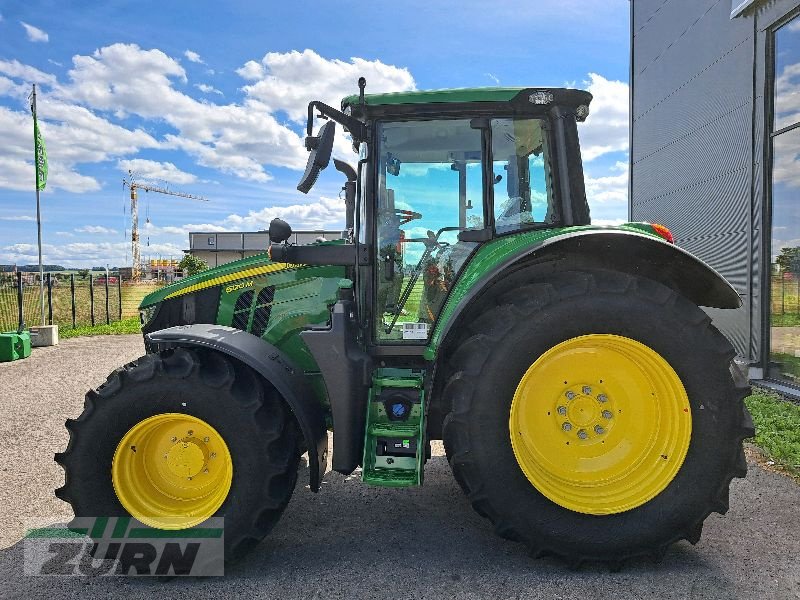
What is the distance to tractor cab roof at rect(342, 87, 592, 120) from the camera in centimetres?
346

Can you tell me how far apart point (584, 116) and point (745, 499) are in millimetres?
2808

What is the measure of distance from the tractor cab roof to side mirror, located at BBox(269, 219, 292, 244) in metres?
0.79

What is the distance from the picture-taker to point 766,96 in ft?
26.3

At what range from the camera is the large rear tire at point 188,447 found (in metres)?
3.06

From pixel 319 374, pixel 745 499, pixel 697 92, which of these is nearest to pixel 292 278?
pixel 319 374

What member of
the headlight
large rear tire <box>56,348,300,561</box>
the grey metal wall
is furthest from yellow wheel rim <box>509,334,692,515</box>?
the grey metal wall

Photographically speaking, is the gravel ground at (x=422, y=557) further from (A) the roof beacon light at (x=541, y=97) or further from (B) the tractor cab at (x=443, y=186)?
(A) the roof beacon light at (x=541, y=97)

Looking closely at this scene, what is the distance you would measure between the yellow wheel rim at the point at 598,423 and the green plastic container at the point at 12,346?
1059 centimetres

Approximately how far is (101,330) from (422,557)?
576 inches

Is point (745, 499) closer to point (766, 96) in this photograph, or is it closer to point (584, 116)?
point (584, 116)

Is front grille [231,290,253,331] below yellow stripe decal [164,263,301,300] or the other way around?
below
